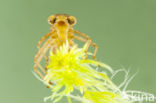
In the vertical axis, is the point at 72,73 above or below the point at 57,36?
below

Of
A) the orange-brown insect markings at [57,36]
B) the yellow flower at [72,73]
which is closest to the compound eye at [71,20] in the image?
the orange-brown insect markings at [57,36]

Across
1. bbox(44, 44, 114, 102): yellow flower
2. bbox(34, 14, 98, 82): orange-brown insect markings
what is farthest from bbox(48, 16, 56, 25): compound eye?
bbox(44, 44, 114, 102): yellow flower

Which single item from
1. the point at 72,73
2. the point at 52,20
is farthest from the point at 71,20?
the point at 72,73

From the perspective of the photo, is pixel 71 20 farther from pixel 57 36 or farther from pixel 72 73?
pixel 72 73

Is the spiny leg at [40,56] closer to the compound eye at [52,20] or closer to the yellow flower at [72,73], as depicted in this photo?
the compound eye at [52,20]

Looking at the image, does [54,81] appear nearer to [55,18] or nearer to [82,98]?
[82,98]

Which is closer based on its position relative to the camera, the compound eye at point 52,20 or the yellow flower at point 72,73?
the yellow flower at point 72,73

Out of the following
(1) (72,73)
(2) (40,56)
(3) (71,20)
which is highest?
(3) (71,20)

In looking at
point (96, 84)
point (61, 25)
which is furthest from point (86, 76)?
point (61, 25)

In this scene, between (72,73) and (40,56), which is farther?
(40,56)
